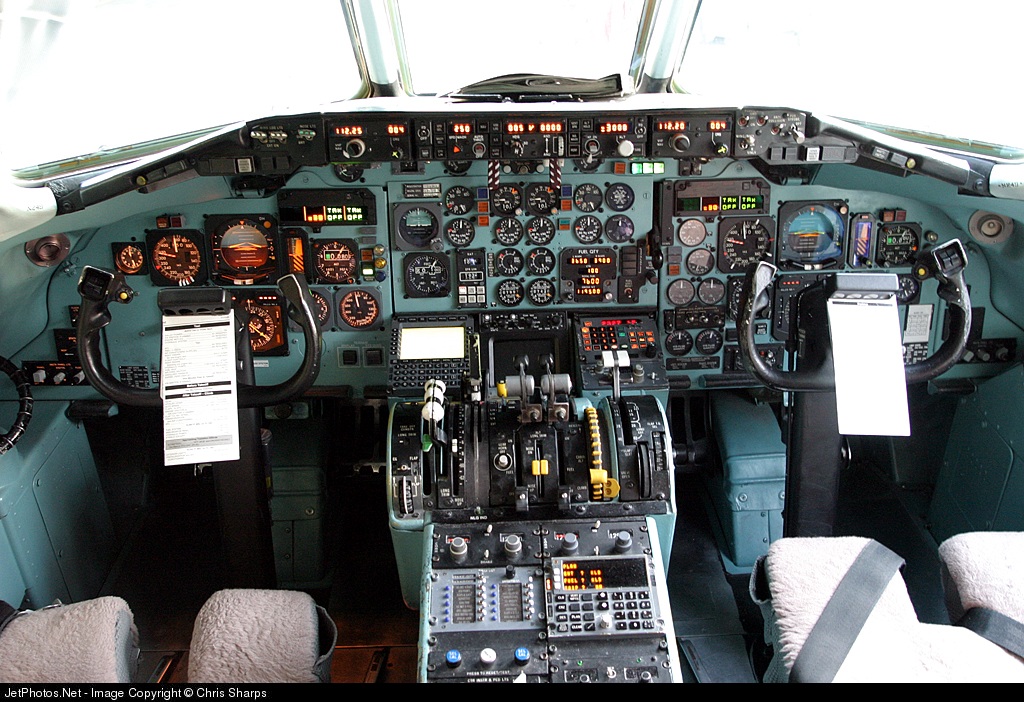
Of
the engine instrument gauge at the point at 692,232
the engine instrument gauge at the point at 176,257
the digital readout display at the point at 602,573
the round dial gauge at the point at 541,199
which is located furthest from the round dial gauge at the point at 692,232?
the engine instrument gauge at the point at 176,257

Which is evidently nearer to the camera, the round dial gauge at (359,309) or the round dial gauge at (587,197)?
the round dial gauge at (587,197)

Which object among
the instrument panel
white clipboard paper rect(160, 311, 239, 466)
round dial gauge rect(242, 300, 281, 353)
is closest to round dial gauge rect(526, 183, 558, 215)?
the instrument panel

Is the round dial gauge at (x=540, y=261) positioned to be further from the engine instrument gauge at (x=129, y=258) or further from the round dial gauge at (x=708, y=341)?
the engine instrument gauge at (x=129, y=258)

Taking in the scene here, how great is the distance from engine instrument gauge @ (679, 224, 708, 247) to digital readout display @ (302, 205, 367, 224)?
1.45 metres

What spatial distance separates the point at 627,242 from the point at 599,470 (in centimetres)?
131

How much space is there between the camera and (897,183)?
343 cm

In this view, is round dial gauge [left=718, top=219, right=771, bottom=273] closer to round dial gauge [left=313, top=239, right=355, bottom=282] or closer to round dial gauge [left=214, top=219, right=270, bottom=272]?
round dial gauge [left=313, top=239, right=355, bottom=282]

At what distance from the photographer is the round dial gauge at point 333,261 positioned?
11.9 ft

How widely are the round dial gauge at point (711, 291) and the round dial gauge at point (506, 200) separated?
0.94 meters

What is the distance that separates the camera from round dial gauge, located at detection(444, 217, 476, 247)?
11.9 feet

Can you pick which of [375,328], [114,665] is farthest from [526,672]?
[375,328]

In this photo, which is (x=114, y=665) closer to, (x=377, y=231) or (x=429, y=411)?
(x=429, y=411)

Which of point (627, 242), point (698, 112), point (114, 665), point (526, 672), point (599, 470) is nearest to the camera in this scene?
point (114, 665)

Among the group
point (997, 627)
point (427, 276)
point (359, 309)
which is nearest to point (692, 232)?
point (427, 276)
